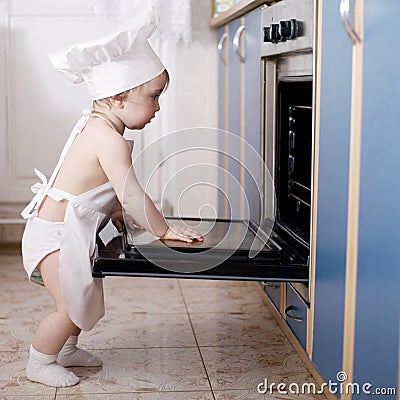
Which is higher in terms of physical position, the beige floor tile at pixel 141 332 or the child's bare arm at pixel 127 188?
the child's bare arm at pixel 127 188

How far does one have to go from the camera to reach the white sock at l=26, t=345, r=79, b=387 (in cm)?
189

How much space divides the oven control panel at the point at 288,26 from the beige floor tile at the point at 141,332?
2.65 ft

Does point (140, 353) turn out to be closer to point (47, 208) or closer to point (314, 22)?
point (47, 208)

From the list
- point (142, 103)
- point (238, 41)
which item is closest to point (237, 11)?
point (238, 41)

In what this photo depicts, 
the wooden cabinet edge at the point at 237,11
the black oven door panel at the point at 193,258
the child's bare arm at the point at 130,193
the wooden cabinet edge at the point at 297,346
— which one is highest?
the wooden cabinet edge at the point at 237,11

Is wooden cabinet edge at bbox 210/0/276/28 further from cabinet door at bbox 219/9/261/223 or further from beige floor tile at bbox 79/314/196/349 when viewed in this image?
beige floor tile at bbox 79/314/196/349

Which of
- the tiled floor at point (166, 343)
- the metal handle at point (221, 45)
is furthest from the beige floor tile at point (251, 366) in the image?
the metal handle at point (221, 45)

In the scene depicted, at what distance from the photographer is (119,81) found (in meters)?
1.88

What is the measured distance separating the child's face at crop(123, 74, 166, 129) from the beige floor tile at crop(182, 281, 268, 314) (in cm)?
80

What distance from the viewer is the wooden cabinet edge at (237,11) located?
228 cm

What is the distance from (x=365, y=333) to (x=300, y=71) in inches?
28.7

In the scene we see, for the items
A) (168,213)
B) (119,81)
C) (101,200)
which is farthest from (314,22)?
(168,213)

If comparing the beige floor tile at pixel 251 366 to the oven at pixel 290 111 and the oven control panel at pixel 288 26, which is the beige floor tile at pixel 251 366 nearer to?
the oven at pixel 290 111

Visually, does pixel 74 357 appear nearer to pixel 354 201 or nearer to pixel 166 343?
pixel 166 343
